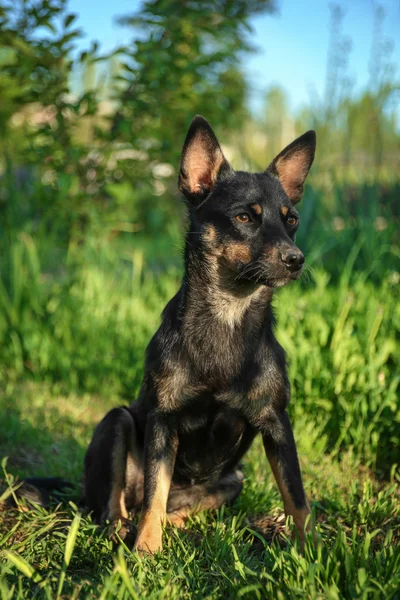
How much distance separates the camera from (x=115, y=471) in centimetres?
303

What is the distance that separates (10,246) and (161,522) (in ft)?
12.8

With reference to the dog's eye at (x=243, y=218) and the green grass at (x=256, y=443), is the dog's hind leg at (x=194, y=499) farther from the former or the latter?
the dog's eye at (x=243, y=218)

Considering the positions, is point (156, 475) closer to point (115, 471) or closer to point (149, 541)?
point (149, 541)

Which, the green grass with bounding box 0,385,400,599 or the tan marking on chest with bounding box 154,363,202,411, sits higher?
the tan marking on chest with bounding box 154,363,202,411

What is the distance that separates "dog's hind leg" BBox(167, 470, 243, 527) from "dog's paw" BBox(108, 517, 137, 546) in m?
0.23

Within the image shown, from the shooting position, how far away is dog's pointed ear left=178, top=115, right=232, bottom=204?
3129 millimetres

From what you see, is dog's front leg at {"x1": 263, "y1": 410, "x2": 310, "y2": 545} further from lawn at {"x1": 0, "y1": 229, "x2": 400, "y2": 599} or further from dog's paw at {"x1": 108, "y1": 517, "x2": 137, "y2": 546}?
dog's paw at {"x1": 108, "y1": 517, "x2": 137, "y2": 546}

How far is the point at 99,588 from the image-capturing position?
6.77 ft

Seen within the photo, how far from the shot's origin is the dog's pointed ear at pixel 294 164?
332cm

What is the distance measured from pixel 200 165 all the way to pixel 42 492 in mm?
1864

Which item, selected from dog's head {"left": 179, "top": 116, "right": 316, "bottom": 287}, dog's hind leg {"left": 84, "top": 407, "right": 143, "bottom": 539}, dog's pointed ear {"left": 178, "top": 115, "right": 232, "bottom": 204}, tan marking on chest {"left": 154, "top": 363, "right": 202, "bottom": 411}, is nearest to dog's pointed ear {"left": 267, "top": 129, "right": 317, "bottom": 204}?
dog's head {"left": 179, "top": 116, "right": 316, "bottom": 287}

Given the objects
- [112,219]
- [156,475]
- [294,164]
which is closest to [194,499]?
[156,475]

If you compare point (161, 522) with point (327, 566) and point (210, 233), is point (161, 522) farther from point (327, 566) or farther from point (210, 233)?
point (210, 233)

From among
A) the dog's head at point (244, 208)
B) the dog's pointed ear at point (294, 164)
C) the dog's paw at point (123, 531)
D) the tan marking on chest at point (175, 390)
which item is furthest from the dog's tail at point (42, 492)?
the dog's pointed ear at point (294, 164)
